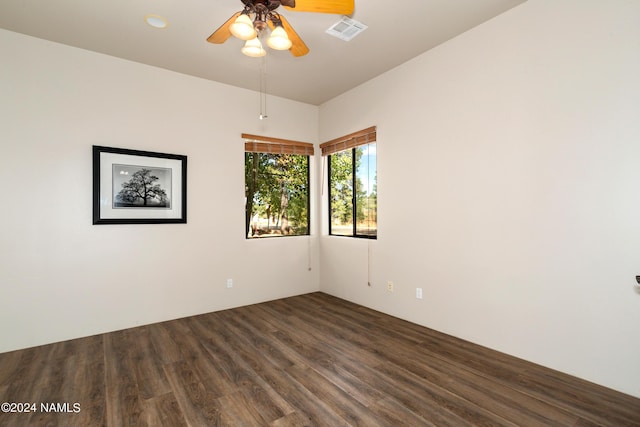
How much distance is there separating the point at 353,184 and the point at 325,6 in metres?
2.65

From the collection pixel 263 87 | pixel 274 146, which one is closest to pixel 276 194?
pixel 274 146

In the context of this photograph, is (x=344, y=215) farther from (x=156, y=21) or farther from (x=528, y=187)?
(x=156, y=21)

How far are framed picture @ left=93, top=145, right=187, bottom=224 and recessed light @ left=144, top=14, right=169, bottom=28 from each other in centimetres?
132

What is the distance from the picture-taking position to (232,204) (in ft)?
13.6

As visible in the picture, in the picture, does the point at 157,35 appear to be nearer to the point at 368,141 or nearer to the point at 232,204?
the point at 232,204

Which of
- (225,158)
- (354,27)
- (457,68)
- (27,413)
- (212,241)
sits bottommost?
(27,413)

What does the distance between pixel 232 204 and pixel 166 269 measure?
1116 millimetres

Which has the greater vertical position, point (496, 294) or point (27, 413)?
point (496, 294)

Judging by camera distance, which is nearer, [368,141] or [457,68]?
[457,68]

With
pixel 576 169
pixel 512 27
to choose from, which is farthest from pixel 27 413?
pixel 512 27

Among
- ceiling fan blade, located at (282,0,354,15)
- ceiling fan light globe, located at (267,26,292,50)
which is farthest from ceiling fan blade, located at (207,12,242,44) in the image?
ceiling fan blade, located at (282,0,354,15)

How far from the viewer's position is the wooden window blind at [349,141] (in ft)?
13.2

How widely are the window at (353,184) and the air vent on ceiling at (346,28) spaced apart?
4.13 ft

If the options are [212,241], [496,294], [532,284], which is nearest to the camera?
[532,284]
